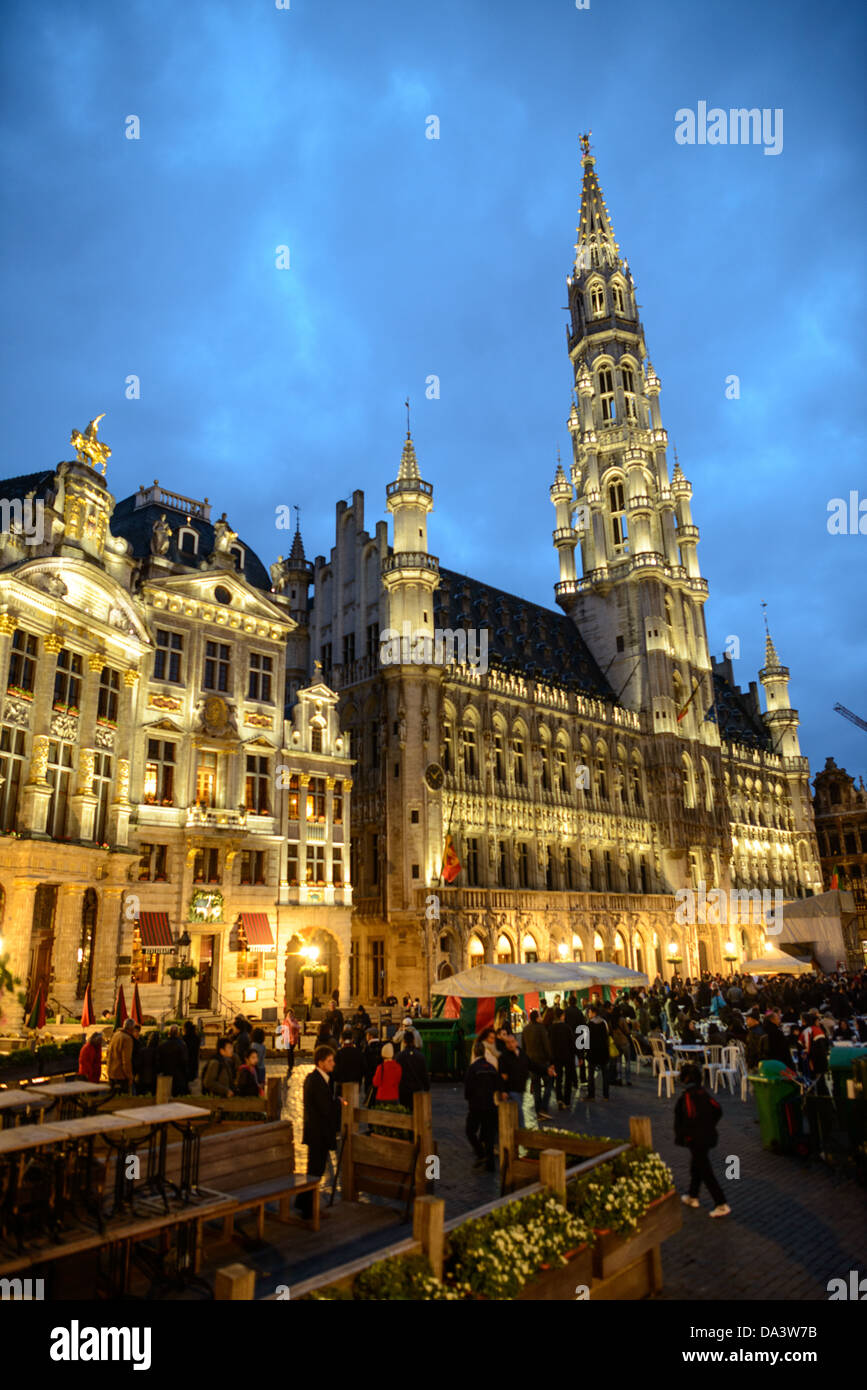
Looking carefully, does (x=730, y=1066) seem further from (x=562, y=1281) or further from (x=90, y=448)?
(x=90, y=448)

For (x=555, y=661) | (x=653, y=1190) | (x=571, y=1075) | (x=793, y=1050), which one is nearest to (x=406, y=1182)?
(x=653, y=1190)

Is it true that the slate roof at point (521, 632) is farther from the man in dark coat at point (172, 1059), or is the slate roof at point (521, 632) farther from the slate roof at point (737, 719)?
the man in dark coat at point (172, 1059)

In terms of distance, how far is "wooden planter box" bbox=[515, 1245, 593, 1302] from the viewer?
243 inches

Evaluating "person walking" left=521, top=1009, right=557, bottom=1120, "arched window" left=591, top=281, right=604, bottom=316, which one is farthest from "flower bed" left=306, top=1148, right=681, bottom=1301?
"arched window" left=591, top=281, right=604, bottom=316

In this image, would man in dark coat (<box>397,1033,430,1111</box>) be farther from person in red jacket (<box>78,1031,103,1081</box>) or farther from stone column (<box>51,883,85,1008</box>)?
stone column (<box>51,883,85,1008</box>)

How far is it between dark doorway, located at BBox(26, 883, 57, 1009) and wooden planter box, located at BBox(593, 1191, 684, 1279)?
895 inches

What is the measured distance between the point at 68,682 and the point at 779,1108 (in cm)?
2406

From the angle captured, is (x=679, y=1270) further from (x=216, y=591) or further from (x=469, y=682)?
(x=469, y=682)

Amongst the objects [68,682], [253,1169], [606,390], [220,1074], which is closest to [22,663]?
[68,682]

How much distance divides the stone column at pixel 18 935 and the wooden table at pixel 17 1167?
1895 cm

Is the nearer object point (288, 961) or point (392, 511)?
point (288, 961)

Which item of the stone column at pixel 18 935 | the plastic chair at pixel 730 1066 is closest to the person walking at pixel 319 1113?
the plastic chair at pixel 730 1066

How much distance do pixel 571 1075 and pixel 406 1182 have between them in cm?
978
